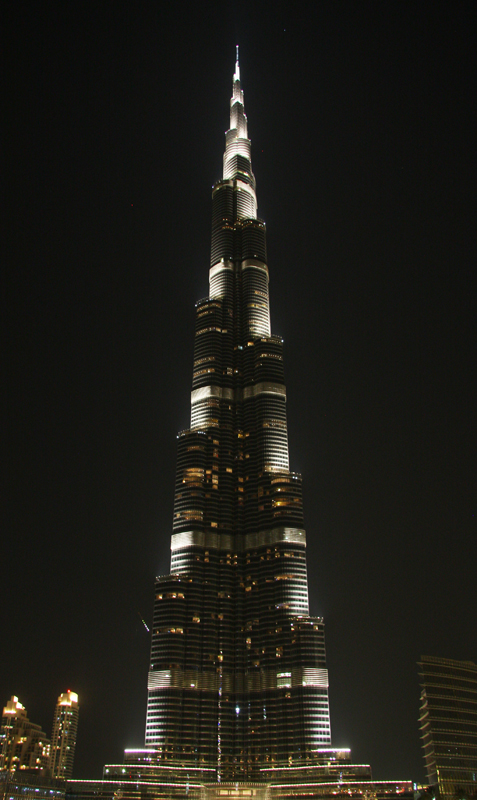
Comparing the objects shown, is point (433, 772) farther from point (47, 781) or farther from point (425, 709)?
point (47, 781)

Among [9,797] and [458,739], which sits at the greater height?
[458,739]

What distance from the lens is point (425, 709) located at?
195875 mm

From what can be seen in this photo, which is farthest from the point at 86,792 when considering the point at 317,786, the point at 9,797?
the point at 317,786

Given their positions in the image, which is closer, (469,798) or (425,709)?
(469,798)

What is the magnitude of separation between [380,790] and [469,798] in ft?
103

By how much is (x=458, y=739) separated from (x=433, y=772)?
11569 mm

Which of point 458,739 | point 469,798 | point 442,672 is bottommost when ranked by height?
point 469,798

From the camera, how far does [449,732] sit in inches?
7505

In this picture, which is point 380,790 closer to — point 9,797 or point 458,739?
point 458,739

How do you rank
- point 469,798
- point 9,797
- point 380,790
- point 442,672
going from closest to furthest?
point 469,798 < point 9,797 < point 380,790 < point 442,672

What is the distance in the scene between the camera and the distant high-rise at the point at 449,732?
597 feet

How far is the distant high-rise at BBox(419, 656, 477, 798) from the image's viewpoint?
181875mm

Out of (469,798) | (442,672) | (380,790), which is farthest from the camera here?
(442,672)

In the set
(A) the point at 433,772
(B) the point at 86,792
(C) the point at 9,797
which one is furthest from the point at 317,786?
(C) the point at 9,797
